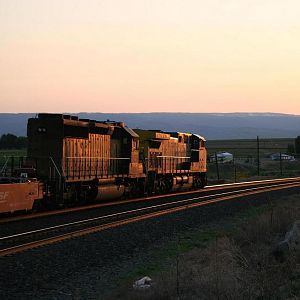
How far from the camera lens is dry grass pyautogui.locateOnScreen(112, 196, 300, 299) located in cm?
762

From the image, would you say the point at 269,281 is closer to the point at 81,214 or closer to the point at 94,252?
the point at 94,252

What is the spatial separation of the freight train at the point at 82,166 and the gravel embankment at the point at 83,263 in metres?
4.08

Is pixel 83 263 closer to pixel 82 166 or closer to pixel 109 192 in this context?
pixel 82 166

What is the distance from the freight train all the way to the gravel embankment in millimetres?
4082

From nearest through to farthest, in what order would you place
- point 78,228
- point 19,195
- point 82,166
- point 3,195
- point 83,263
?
point 83,263 < point 78,228 < point 3,195 < point 19,195 < point 82,166

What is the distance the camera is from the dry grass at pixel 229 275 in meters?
7.62

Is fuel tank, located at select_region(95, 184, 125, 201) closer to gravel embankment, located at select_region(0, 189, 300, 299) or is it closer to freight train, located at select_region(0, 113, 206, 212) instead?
freight train, located at select_region(0, 113, 206, 212)

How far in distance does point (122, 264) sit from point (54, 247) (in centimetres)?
185

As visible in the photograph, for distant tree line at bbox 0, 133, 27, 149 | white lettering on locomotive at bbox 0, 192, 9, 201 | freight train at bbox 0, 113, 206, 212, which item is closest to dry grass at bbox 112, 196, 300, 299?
white lettering on locomotive at bbox 0, 192, 9, 201

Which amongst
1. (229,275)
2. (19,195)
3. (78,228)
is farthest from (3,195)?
(229,275)

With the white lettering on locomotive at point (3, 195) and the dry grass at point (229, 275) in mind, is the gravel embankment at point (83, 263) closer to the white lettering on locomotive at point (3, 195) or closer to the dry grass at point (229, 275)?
the dry grass at point (229, 275)

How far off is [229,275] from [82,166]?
42.5 feet

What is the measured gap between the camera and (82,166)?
21031 millimetres

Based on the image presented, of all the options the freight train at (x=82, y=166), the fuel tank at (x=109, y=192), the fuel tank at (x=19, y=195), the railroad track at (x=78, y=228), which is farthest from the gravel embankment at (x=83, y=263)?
the fuel tank at (x=109, y=192)
